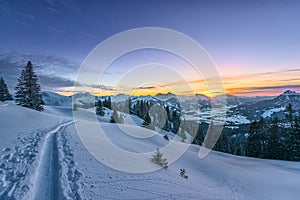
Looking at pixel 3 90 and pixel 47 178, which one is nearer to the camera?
pixel 47 178

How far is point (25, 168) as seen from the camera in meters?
7.49

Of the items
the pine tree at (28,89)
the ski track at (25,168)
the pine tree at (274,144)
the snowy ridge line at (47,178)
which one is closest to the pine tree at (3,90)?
the pine tree at (28,89)

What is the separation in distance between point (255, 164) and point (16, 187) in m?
26.0

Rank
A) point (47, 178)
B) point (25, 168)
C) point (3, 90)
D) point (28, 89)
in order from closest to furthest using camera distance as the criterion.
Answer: point (47, 178) < point (25, 168) < point (28, 89) < point (3, 90)

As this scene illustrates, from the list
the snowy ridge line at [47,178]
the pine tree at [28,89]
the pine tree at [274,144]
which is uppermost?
the pine tree at [28,89]

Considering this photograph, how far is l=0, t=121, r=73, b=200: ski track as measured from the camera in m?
5.81

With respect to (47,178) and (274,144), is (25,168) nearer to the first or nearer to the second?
(47,178)

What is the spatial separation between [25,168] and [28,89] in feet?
101

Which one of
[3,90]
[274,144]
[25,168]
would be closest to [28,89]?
[3,90]

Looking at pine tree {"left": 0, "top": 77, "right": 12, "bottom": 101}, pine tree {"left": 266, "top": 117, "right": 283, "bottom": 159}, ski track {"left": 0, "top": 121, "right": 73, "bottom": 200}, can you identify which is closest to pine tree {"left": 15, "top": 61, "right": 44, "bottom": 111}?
pine tree {"left": 0, "top": 77, "right": 12, "bottom": 101}

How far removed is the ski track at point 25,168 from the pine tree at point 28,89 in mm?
26216

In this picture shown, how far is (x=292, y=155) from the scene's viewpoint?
3506 cm

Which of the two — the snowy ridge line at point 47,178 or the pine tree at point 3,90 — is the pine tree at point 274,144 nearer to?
the snowy ridge line at point 47,178

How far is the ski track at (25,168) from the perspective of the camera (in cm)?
581
